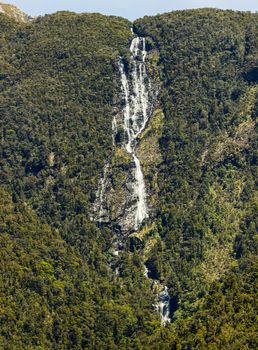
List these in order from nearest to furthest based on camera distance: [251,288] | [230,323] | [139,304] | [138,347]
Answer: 1. [230,323]
2. [251,288]
3. [138,347]
4. [139,304]

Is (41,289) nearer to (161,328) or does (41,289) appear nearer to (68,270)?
(68,270)

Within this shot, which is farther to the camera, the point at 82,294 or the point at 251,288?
the point at 82,294

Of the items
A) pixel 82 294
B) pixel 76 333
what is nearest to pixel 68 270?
pixel 82 294

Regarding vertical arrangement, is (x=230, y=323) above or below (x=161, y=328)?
above

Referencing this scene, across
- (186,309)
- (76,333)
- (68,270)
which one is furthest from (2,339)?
(186,309)

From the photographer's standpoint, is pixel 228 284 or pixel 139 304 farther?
pixel 139 304

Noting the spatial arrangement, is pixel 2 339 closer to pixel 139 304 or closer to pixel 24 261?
pixel 24 261

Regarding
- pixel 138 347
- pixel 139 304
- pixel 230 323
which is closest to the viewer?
pixel 230 323

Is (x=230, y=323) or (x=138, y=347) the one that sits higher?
(x=230, y=323)

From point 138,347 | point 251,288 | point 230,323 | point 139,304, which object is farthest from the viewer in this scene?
point 139,304
